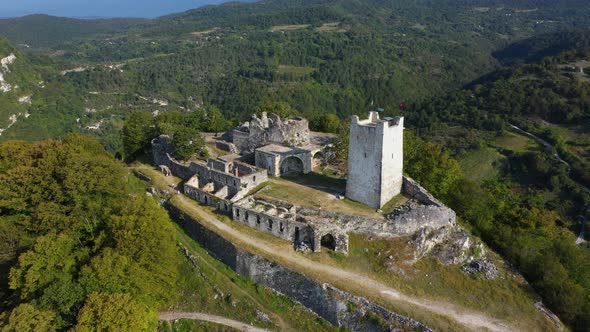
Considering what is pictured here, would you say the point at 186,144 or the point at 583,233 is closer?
the point at 186,144

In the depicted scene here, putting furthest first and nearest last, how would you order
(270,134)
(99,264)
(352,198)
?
1. (270,134)
2. (352,198)
3. (99,264)

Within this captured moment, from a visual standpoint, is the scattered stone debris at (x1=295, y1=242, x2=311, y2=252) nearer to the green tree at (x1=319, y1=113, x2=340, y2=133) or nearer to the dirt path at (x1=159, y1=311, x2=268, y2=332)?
the dirt path at (x1=159, y1=311, x2=268, y2=332)

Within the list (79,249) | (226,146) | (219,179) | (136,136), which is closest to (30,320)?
(79,249)

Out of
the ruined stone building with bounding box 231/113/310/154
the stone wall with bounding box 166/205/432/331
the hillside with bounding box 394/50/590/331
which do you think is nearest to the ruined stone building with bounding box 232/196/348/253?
the stone wall with bounding box 166/205/432/331

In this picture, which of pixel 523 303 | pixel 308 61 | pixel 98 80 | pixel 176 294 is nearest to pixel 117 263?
pixel 176 294

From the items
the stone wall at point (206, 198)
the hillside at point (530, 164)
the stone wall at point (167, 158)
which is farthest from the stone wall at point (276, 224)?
the hillside at point (530, 164)

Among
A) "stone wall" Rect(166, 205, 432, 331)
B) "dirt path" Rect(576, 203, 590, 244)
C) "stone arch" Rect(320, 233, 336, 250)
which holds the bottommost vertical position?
"dirt path" Rect(576, 203, 590, 244)

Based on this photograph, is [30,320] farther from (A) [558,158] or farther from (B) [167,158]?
(A) [558,158]
